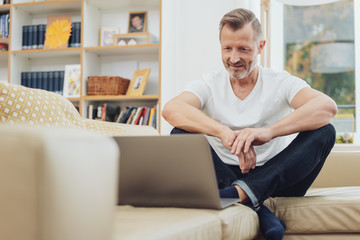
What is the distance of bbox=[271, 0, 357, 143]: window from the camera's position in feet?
11.5

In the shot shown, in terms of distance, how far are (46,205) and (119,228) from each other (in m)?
0.27

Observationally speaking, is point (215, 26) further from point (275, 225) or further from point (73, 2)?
point (275, 225)

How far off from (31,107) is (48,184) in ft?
2.71

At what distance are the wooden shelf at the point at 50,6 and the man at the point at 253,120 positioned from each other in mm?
2361

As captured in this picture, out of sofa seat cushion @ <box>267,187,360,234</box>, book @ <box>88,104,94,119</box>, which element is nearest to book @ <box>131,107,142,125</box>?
book @ <box>88,104,94,119</box>

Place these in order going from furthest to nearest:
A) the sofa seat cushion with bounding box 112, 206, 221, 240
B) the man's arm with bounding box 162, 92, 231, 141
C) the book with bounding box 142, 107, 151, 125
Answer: the book with bounding box 142, 107, 151, 125
the man's arm with bounding box 162, 92, 231, 141
the sofa seat cushion with bounding box 112, 206, 221, 240

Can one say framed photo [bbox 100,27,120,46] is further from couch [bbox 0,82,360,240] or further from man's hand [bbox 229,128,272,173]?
couch [bbox 0,82,360,240]

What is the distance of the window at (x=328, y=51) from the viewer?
351cm

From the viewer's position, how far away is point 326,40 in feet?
11.8

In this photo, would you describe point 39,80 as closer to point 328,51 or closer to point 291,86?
point 328,51

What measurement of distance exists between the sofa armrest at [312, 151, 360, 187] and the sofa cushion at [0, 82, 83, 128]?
1264 millimetres

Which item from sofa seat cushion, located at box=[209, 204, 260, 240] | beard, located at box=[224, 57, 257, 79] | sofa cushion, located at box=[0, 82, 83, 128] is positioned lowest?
sofa seat cushion, located at box=[209, 204, 260, 240]

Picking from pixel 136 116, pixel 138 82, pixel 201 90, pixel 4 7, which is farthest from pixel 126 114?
pixel 201 90

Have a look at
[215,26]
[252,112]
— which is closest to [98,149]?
[252,112]
